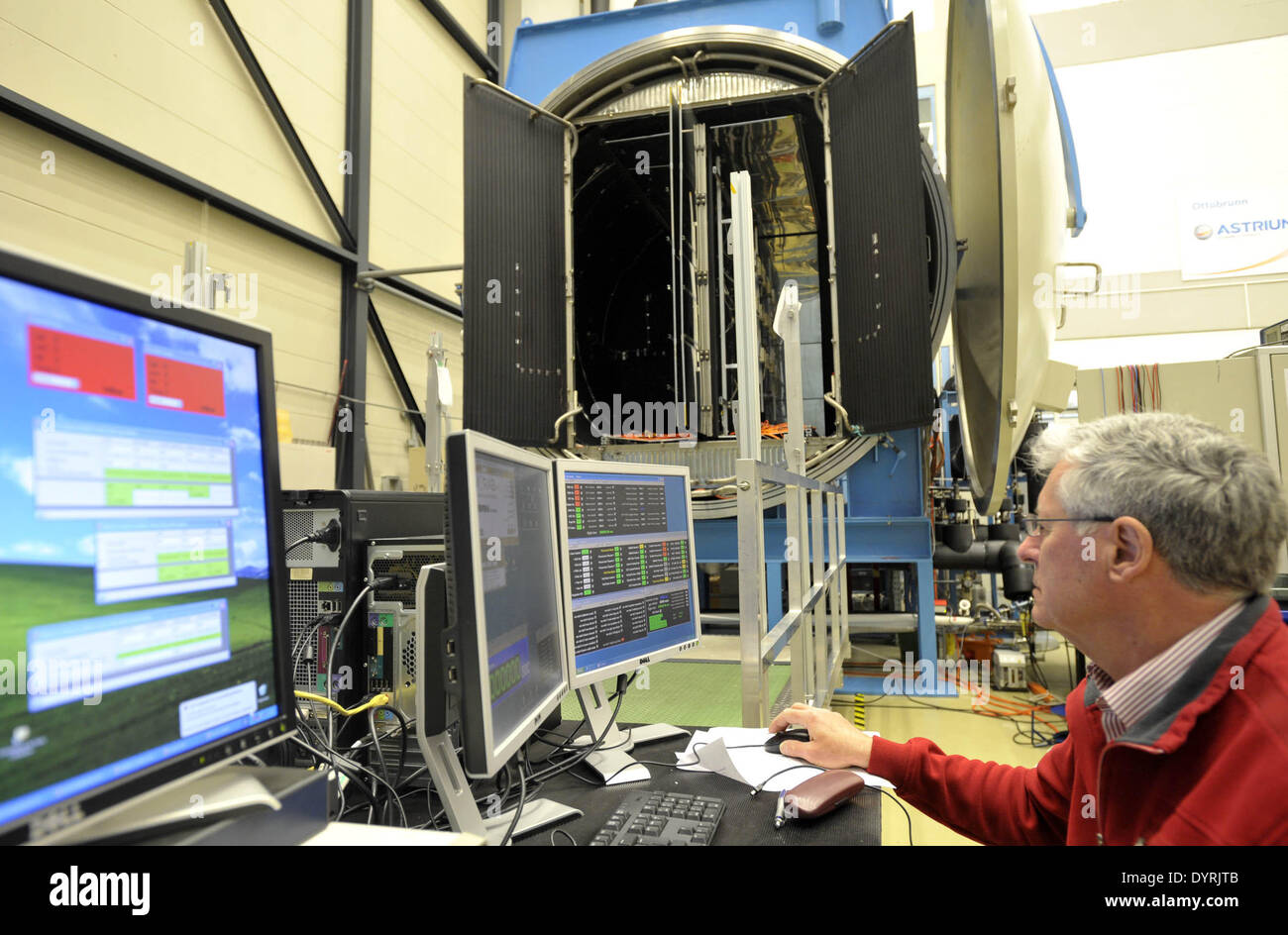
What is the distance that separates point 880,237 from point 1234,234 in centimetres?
503

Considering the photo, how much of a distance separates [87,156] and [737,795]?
3650mm

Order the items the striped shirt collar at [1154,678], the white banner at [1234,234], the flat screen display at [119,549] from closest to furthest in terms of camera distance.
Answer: the flat screen display at [119,549] → the striped shirt collar at [1154,678] → the white banner at [1234,234]

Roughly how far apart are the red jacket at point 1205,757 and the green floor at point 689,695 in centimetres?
90

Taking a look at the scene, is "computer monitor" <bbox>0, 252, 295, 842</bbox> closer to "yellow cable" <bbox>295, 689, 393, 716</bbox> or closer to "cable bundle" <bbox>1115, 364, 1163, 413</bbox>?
"yellow cable" <bbox>295, 689, 393, 716</bbox>

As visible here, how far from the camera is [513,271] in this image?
3.22 meters

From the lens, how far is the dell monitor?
713mm

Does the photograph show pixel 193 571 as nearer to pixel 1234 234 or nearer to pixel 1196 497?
pixel 1196 497

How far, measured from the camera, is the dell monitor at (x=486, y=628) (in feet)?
2.34

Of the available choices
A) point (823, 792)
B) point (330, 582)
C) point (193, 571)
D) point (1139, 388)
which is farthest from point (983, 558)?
point (193, 571)

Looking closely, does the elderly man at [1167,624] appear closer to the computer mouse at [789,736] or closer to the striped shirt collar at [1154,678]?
the striped shirt collar at [1154,678]

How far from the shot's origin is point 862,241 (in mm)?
2941

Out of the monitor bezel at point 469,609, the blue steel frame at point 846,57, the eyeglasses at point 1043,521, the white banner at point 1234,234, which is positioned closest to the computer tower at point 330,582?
the monitor bezel at point 469,609

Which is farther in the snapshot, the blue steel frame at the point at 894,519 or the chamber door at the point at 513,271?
the chamber door at the point at 513,271
